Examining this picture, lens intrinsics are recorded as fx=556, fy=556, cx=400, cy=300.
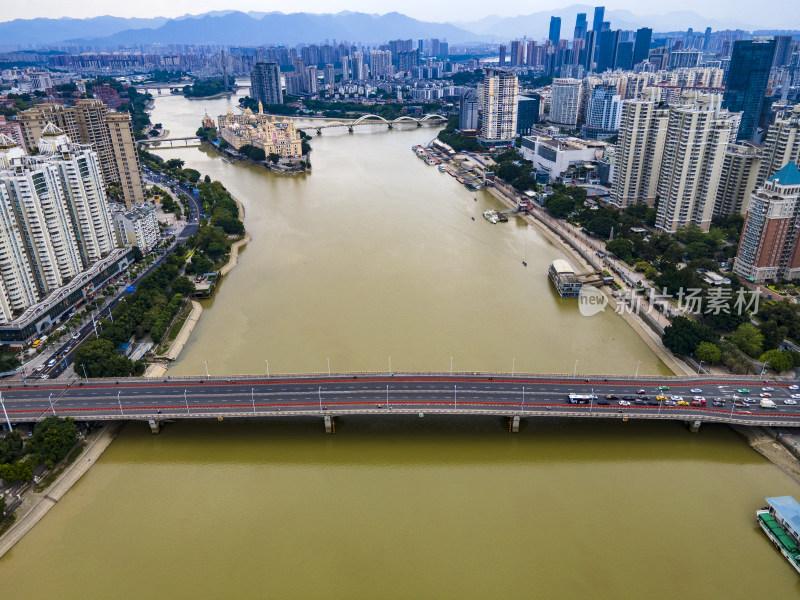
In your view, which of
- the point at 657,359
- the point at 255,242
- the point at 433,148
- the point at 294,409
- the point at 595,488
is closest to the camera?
the point at 595,488

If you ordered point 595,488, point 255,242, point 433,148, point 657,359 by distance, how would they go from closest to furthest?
point 595,488
point 657,359
point 255,242
point 433,148

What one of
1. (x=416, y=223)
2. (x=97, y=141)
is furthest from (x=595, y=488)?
(x=97, y=141)

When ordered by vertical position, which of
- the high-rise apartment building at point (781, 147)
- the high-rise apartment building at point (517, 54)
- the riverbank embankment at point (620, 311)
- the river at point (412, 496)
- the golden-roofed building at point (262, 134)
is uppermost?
the high-rise apartment building at point (517, 54)

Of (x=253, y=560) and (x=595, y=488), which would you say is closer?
(x=253, y=560)

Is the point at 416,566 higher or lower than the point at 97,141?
lower

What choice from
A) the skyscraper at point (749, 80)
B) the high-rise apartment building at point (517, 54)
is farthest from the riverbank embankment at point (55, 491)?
the high-rise apartment building at point (517, 54)

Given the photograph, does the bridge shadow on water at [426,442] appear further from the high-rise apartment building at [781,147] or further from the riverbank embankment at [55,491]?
the high-rise apartment building at [781,147]

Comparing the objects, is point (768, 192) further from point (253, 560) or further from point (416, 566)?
point (253, 560)
